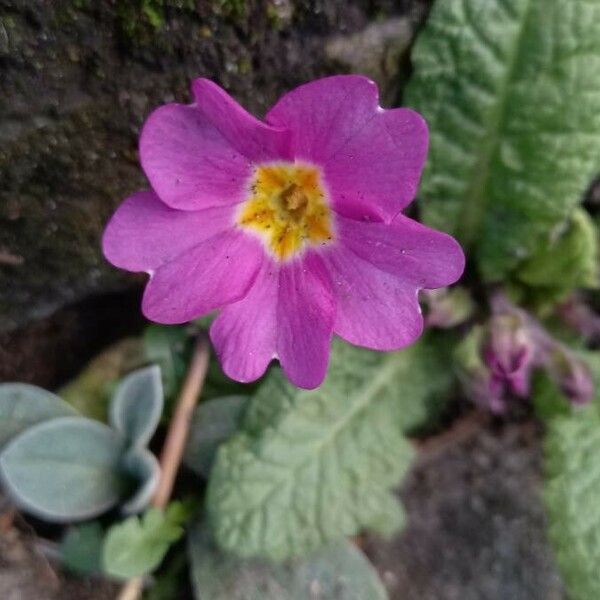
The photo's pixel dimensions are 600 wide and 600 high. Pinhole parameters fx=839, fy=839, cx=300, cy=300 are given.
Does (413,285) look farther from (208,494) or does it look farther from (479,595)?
(479,595)

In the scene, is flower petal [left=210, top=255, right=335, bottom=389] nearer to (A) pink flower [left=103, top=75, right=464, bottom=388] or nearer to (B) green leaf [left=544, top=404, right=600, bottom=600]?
(A) pink flower [left=103, top=75, right=464, bottom=388]

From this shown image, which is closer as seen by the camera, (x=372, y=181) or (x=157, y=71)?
(x=372, y=181)

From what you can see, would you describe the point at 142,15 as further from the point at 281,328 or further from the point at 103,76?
the point at 281,328

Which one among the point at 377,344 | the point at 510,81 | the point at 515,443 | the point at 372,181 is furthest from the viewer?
the point at 515,443

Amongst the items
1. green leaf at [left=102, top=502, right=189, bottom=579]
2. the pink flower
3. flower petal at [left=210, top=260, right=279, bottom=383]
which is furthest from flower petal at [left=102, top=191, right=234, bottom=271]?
green leaf at [left=102, top=502, right=189, bottom=579]

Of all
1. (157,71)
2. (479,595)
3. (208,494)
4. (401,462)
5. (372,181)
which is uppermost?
(157,71)

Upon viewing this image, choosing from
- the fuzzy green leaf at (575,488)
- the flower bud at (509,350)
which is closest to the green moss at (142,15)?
the flower bud at (509,350)

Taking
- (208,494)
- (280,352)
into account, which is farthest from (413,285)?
(208,494)

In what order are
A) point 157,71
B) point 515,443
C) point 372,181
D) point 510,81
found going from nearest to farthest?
point 372,181 → point 157,71 → point 510,81 → point 515,443
